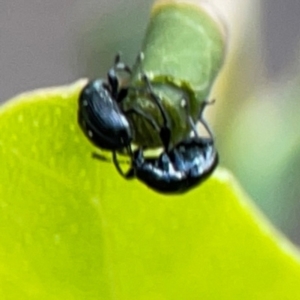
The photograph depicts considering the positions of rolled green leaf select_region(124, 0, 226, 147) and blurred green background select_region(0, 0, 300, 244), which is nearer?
rolled green leaf select_region(124, 0, 226, 147)

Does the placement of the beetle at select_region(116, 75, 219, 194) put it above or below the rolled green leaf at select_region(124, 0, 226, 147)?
below

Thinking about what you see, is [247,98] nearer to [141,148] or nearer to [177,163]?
[177,163]

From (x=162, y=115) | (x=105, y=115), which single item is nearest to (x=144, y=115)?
(x=162, y=115)

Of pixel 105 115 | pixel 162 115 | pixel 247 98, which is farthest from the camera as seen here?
pixel 247 98

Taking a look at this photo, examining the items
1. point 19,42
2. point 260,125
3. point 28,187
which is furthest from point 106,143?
point 19,42

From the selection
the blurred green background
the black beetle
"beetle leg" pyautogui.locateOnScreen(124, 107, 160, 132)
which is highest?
"beetle leg" pyautogui.locateOnScreen(124, 107, 160, 132)

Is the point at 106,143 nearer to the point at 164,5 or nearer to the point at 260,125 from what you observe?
the point at 164,5
